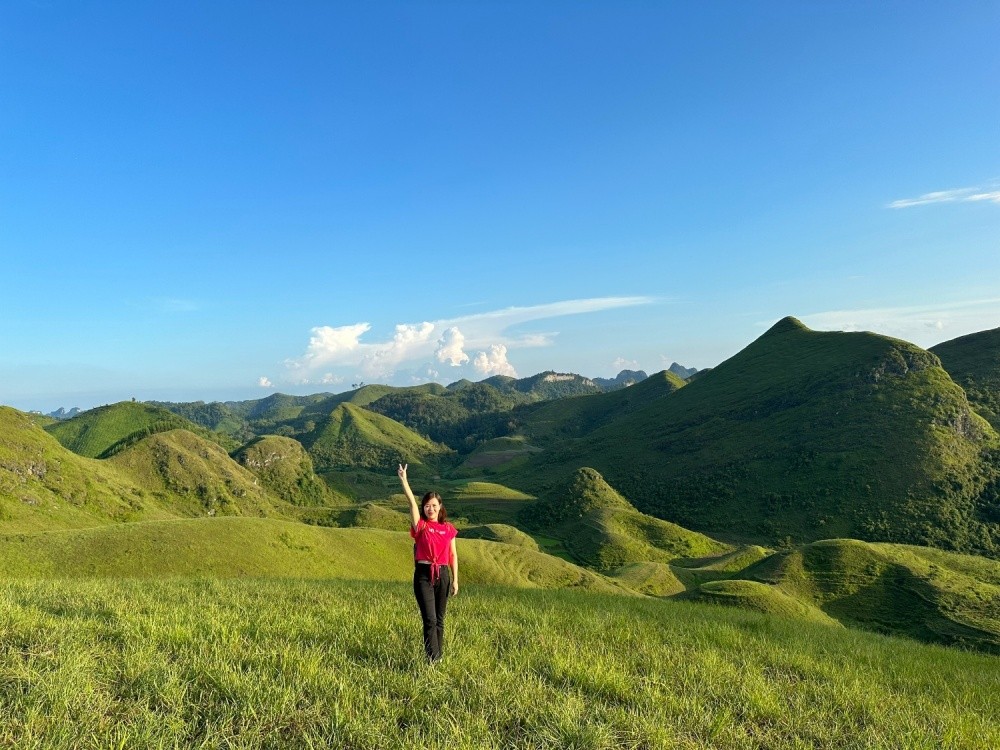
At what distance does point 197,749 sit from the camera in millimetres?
5629

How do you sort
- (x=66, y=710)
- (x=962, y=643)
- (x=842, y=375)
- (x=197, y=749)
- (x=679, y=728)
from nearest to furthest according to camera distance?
(x=197, y=749) < (x=66, y=710) < (x=679, y=728) < (x=962, y=643) < (x=842, y=375)

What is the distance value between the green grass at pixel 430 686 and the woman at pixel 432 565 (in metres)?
0.47

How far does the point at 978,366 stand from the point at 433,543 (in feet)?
698

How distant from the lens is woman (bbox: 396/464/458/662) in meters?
8.82

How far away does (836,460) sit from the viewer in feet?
431

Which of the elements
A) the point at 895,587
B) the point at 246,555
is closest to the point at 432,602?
the point at 246,555

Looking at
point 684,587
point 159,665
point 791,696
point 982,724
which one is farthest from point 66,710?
point 684,587

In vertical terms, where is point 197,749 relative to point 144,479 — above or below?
above

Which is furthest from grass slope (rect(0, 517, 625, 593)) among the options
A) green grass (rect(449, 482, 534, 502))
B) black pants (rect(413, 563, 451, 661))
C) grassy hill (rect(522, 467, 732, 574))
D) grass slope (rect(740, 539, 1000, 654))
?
green grass (rect(449, 482, 534, 502))

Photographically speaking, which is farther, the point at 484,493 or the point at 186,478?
the point at 484,493

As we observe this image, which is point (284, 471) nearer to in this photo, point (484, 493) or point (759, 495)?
point (484, 493)

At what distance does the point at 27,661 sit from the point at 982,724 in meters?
14.5

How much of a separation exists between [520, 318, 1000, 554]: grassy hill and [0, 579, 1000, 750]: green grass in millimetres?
123511

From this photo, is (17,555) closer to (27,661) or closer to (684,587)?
(27,661)
